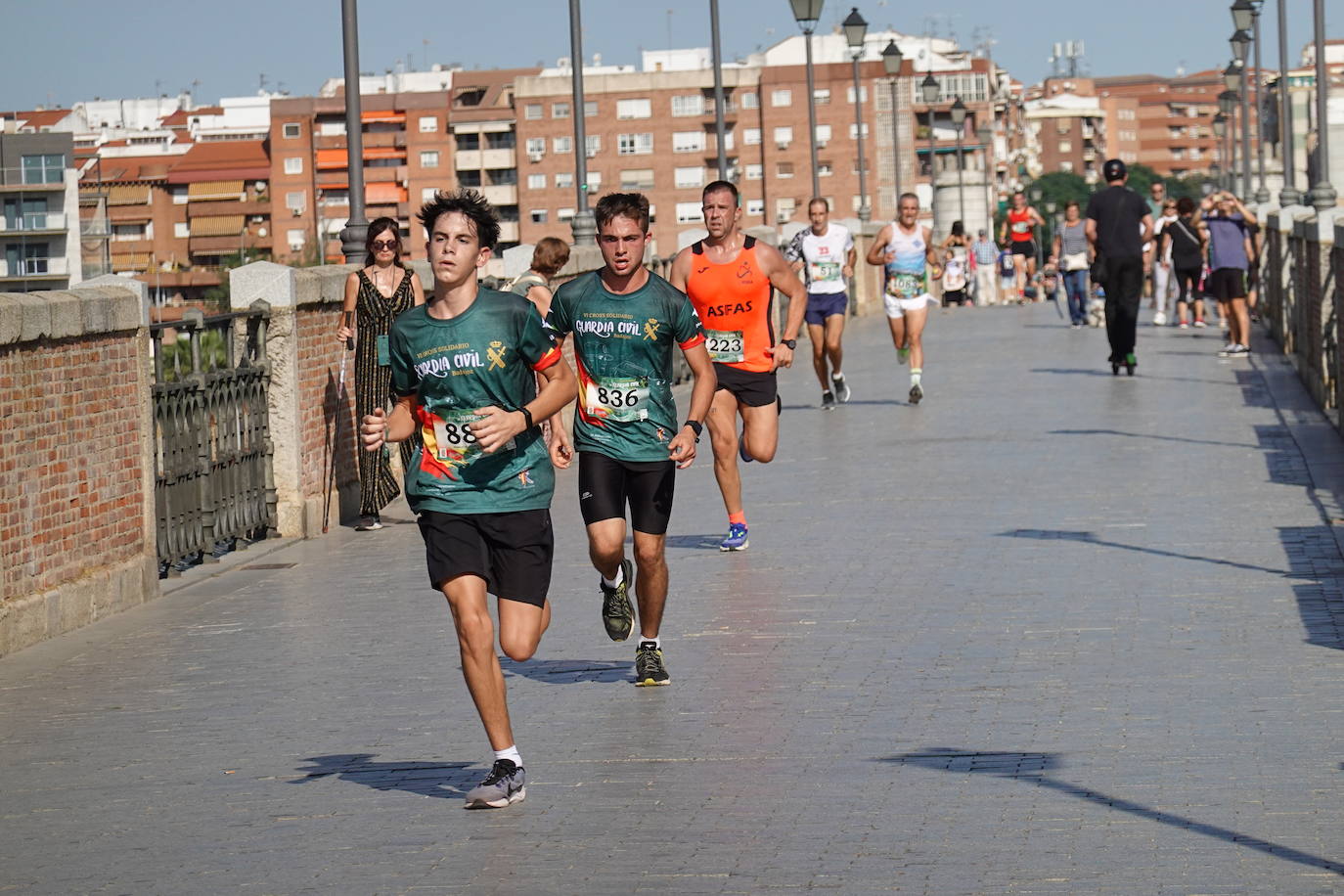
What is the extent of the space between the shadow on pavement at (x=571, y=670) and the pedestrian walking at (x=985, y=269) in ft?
134

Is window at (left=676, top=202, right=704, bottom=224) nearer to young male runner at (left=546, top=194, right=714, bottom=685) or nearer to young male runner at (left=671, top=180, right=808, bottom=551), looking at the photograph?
young male runner at (left=671, top=180, right=808, bottom=551)

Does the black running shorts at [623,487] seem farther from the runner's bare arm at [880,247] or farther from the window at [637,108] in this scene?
the window at [637,108]

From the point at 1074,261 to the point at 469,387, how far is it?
2641cm

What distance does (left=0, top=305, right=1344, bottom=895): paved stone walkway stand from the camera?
21.0ft

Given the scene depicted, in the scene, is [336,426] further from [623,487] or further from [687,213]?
[687,213]

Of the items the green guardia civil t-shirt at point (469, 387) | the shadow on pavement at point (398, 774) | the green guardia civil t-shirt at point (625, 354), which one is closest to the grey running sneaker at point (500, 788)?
the shadow on pavement at point (398, 774)

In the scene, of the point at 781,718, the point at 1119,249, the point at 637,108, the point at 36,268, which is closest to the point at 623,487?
the point at 781,718

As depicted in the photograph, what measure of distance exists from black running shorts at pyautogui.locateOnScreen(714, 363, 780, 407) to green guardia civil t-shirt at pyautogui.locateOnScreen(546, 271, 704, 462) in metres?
3.72

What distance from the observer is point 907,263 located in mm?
22266

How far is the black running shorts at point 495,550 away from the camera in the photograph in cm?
734

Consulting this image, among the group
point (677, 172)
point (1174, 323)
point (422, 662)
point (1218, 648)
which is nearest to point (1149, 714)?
point (1218, 648)

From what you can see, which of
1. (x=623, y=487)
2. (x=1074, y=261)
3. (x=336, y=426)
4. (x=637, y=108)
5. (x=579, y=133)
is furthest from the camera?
(x=637, y=108)

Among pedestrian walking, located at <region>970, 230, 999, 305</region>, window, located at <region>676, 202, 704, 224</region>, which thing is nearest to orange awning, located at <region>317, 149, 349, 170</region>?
window, located at <region>676, 202, 704, 224</region>

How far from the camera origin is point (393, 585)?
12.5m
